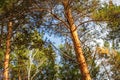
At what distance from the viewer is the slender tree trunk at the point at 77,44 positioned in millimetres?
10816

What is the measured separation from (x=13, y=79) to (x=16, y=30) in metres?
16.5

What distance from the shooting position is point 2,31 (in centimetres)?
1587

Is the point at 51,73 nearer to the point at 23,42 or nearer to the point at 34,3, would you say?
the point at 23,42

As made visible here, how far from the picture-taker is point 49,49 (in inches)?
532

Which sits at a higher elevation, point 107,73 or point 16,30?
point 16,30

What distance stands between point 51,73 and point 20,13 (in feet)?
74.3

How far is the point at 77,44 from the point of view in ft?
37.5

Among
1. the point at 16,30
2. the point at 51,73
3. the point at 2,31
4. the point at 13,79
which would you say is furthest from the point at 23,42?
the point at 51,73

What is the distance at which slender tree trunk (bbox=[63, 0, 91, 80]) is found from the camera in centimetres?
1082

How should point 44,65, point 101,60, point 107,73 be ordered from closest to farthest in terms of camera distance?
point 101,60 < point 107,73 < point 44,65

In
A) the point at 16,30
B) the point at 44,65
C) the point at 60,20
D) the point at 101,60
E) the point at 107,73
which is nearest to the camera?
the point at 60,20

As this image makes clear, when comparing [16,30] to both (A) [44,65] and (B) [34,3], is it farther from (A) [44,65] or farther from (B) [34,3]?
(A) [44,65]

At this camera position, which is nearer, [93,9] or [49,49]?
[93,9]

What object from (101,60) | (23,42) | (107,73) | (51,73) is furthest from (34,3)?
(51,73)
